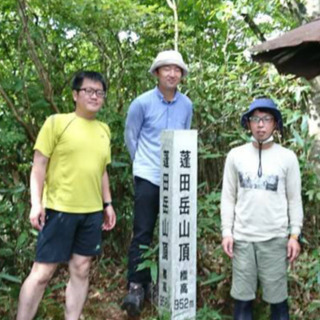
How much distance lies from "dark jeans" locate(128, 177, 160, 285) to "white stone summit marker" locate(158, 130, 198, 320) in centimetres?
16

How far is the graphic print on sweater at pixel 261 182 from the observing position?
326 centimetres

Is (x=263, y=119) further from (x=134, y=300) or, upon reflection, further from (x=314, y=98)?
(x=314, y=98)

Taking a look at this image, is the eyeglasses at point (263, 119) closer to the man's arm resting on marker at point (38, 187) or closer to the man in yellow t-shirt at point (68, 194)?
the man in yellow t-shirt at point (68, 194)

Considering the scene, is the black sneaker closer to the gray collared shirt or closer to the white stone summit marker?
the white stone summit marker

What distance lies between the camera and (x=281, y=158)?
330cm

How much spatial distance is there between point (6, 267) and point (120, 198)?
1240 millimetres

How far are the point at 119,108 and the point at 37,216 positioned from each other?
6.60ft

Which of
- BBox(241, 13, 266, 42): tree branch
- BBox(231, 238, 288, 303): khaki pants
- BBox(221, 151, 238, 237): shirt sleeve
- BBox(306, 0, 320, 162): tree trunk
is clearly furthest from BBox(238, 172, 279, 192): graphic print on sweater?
BBox(241, 13, 266, 42): tree branch

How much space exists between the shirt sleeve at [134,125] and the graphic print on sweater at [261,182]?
40.3 inches

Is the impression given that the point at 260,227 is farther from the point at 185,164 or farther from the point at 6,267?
the point at 6,267

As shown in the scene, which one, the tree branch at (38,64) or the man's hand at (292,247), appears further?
the tree branch at (38,64)

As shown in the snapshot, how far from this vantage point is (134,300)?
3885 millimetres

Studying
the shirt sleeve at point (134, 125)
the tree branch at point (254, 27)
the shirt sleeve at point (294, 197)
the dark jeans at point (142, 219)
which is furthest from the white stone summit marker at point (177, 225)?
the tree branch at point (254, 27)

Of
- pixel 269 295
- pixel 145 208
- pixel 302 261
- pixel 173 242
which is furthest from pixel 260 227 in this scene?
pixel 302 261
